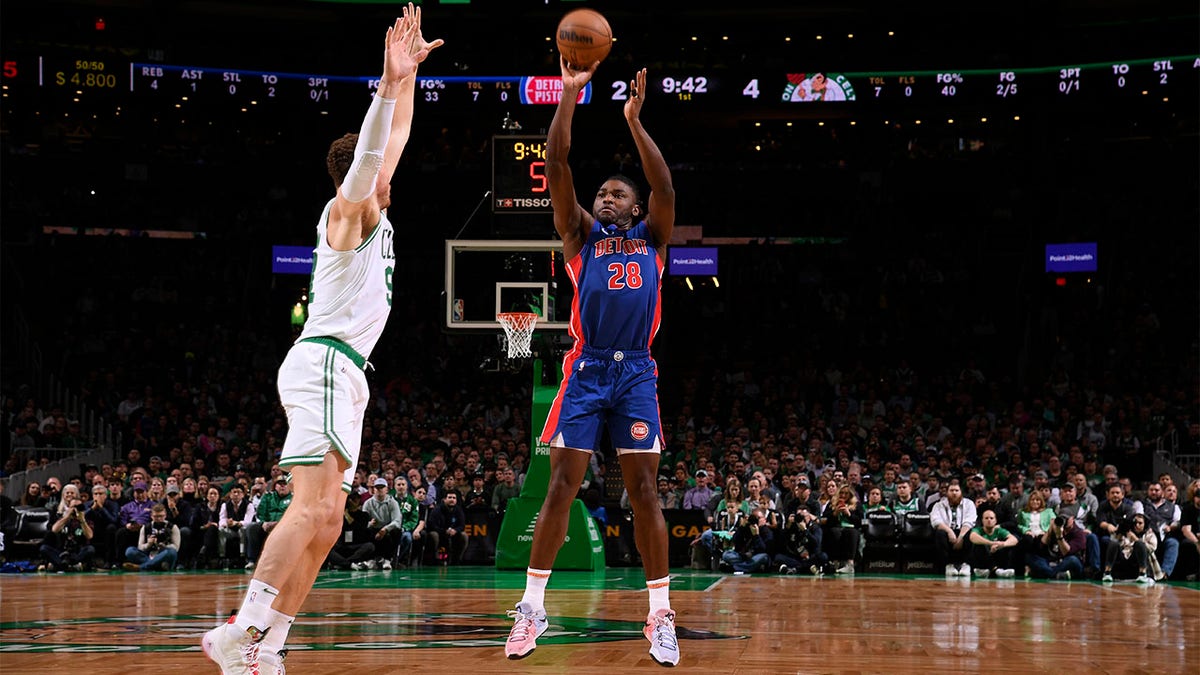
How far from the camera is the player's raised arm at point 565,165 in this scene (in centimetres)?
597

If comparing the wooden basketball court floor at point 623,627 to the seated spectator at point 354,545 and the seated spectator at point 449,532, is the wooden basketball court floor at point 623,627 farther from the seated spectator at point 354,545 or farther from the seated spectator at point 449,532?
the seated spectator at point 449,532

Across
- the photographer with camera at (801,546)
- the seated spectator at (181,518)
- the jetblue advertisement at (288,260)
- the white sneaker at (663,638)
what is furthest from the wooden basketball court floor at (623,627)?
the jetblue advertisement at (288,260)

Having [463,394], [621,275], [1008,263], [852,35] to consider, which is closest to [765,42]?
[852,35]

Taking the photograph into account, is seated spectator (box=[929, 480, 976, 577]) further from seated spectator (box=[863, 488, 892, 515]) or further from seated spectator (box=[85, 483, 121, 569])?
seated spectator (box=[85, 483, 121, 569])

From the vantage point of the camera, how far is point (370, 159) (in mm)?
4809

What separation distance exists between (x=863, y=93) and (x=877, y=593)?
1886 cm

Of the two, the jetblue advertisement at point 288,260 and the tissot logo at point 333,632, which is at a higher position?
the jetblue advertisement at point 288,260

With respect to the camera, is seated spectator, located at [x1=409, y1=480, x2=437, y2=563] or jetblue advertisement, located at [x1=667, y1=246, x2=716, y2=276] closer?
seated spectator, located at [x1=409, y1=480, x2=437, y2=563]

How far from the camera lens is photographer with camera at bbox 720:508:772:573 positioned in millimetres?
16438

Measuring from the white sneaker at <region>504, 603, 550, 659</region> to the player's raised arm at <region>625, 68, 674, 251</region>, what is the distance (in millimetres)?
1880

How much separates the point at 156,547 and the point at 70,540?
3.80 ft

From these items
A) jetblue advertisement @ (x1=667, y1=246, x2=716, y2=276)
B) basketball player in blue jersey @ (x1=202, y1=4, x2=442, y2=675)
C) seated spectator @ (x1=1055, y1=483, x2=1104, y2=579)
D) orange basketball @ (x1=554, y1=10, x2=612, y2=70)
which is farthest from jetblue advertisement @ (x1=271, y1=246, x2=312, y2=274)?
basketball player in blue jersey @ (x1=202, y1=4, x2=442, y2=675)

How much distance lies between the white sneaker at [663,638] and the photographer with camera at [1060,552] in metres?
11.3

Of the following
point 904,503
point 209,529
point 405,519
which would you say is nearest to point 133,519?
point 209,529
